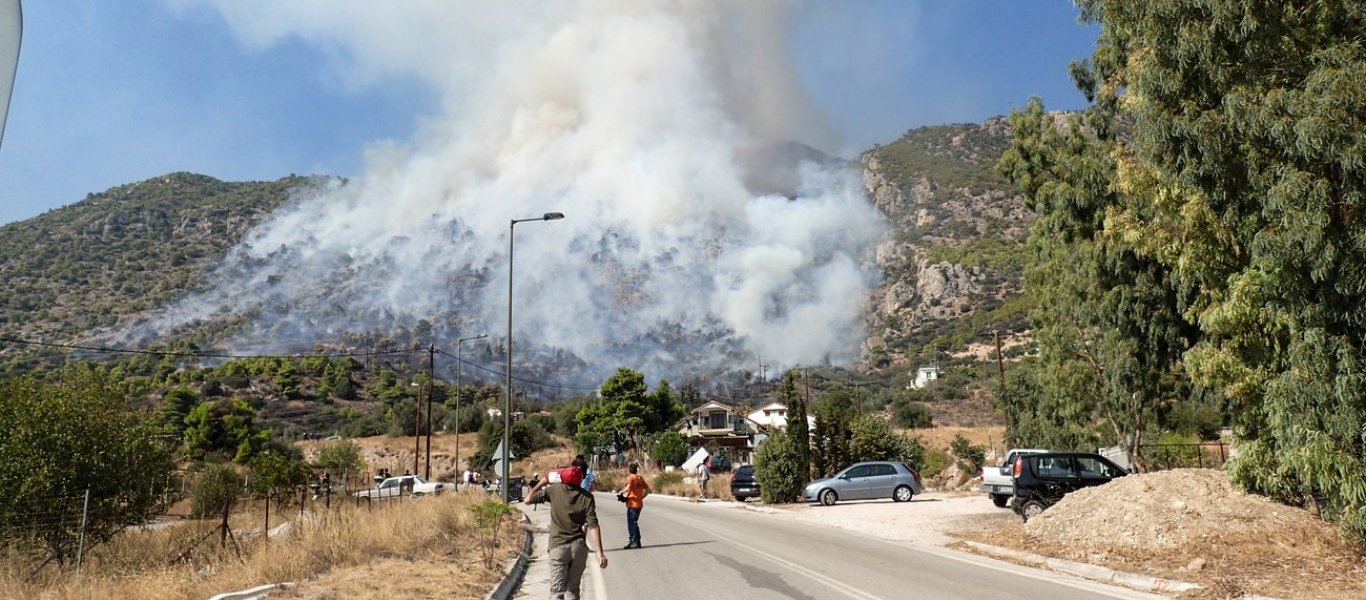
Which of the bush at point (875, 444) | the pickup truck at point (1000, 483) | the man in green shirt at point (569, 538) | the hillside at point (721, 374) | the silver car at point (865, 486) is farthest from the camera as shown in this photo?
the hillside at point (721, 374)

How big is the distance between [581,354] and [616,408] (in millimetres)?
112074

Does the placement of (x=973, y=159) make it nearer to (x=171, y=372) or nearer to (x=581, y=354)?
(x=581, y=354)

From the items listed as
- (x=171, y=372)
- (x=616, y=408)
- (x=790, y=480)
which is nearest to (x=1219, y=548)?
(x=790, y=480)

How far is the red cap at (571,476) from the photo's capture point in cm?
857

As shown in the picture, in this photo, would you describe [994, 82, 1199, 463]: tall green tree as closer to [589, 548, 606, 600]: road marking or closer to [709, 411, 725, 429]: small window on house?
[589, 548, 606, 600]: road marking

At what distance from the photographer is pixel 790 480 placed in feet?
100

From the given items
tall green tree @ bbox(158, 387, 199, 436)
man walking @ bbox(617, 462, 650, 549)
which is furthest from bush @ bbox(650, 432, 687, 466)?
man walking @ bbox(617, 462, 650, 549)

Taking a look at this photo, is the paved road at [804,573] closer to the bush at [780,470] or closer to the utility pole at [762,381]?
the bush at [780,470]

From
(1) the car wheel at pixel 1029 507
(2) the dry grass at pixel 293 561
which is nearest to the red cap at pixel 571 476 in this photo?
(2) the dry grass at pixel 293 561

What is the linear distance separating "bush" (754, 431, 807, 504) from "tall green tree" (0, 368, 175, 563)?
66.3 ft

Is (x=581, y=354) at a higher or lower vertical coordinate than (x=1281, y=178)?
higher

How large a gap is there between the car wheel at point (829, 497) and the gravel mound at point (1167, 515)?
45.5ft

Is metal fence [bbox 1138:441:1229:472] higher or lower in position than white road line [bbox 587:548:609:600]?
higher

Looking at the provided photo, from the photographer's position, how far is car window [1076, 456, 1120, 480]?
19.8 metres
